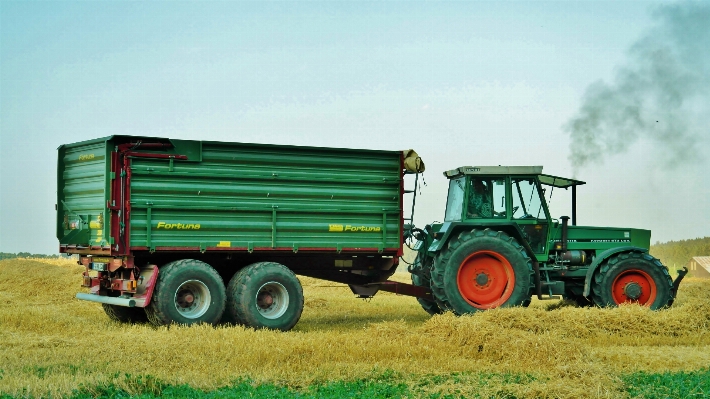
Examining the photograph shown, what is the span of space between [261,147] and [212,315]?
288 centimetres

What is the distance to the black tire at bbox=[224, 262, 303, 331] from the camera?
44.4 feet

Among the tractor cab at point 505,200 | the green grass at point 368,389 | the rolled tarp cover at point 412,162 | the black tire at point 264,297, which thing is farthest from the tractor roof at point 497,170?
the green grass at point 368,389

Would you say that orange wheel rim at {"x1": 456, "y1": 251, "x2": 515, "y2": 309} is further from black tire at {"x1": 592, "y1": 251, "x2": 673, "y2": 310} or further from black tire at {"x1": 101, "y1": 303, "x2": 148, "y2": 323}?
black tire at {"x1": 101, "y1": 303, "x2": 148, "y2": 323}

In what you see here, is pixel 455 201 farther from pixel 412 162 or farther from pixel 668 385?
pixel 668 385

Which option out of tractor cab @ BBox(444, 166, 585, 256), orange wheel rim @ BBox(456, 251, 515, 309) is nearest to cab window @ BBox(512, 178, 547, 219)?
tractor cab @ BBox(444, 166, 585, 256)

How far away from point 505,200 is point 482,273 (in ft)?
4.91

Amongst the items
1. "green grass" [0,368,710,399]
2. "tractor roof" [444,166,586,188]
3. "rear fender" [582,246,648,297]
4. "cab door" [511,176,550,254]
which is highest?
"tractor roof" [444,166,586,188]

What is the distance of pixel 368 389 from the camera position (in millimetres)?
8461

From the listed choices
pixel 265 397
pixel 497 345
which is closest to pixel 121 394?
pixel 265 397

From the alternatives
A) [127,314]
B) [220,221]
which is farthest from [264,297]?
[127,314]

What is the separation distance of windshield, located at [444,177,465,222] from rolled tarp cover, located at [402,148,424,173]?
104 centimetres

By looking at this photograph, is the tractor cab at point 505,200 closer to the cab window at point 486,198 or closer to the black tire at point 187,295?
the cab window at point 486,198

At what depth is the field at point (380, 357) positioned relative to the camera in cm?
845

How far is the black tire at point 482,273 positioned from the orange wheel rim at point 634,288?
6.09 feet
